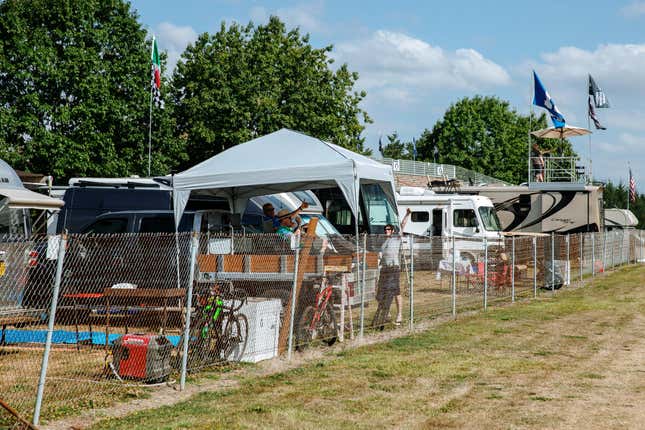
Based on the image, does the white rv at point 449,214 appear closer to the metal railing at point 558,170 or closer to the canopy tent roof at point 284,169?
the metal railing at point 558,170

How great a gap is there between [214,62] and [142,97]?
225 inches

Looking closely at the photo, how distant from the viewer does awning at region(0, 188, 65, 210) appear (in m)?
15.1

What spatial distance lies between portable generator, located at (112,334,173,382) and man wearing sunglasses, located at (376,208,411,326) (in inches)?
202

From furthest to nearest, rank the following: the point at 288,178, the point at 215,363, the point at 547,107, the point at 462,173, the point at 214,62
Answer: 1. the point at 462,173
2. the point at 214,62
3. the point at 547,107
4. the point at 288,178
5. the point at 215,363

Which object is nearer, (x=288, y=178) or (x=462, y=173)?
(x=288, y=178)

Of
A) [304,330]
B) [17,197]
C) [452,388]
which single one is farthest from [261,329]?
[17,197]

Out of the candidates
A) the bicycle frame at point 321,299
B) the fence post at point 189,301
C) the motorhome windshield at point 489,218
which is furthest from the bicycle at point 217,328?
the motorhome windshield at point 489,218

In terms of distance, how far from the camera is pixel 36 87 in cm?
3164

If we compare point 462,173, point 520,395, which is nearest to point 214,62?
point 462,173

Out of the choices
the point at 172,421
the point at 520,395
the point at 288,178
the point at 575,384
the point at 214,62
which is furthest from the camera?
the point at 214,62

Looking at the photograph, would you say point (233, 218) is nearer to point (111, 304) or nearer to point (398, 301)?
point (398, 301)

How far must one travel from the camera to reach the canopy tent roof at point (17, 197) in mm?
15148

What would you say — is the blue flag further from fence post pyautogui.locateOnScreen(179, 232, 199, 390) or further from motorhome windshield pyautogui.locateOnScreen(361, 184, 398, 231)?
fence post pyautogui.locateOnScreen(179, 232, 199, 390)

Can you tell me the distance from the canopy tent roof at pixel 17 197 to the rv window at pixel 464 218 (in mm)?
16966
